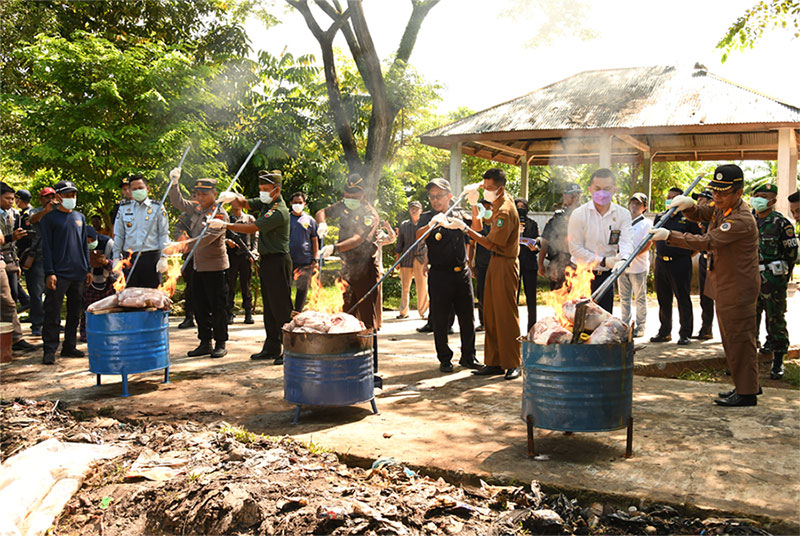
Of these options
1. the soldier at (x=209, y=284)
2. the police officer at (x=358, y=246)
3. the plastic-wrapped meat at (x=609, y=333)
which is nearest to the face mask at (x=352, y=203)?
the police officer at (x=358, y=246)

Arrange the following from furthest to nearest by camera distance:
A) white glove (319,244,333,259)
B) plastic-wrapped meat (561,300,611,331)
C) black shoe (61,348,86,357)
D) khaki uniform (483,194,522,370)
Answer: black shoe (61,348,86,357) → white glove (319,244,333,259) → khaki uniform (483,194,522,370) → plastic-wrapped meat (561,300,611,331)

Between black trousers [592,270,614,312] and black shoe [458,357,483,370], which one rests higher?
black trousers [592,270,614,312]

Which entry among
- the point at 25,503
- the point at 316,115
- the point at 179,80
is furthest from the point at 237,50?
the point at 25,503

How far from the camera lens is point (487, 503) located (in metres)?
3.92

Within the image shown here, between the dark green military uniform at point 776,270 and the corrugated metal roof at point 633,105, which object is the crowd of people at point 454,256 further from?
the corrugated metal roof at point 633,105

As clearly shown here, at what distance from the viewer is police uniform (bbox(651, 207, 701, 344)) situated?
9500 mm

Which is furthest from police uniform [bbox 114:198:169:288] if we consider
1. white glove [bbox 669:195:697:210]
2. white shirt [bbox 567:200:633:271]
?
white glove [bbox 669:195:697:210]

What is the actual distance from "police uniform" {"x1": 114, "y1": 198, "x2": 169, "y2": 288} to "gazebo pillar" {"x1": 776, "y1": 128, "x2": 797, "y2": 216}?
1410 cm

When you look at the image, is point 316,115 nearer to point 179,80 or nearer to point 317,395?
point 179,80

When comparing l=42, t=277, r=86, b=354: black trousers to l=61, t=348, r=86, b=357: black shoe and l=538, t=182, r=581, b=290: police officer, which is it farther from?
l=538, t=182, r=581, b=290: police officer

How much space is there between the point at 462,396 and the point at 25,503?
12.3 ft

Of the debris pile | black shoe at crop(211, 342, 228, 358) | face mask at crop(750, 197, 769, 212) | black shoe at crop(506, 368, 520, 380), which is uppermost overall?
face mask at crop(750, 197, 769, 212)

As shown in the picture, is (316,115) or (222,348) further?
(316,115)

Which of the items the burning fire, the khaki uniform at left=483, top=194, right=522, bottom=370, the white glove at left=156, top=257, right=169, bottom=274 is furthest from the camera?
the white glove at left=156, top=257, right=169, bottom=274
